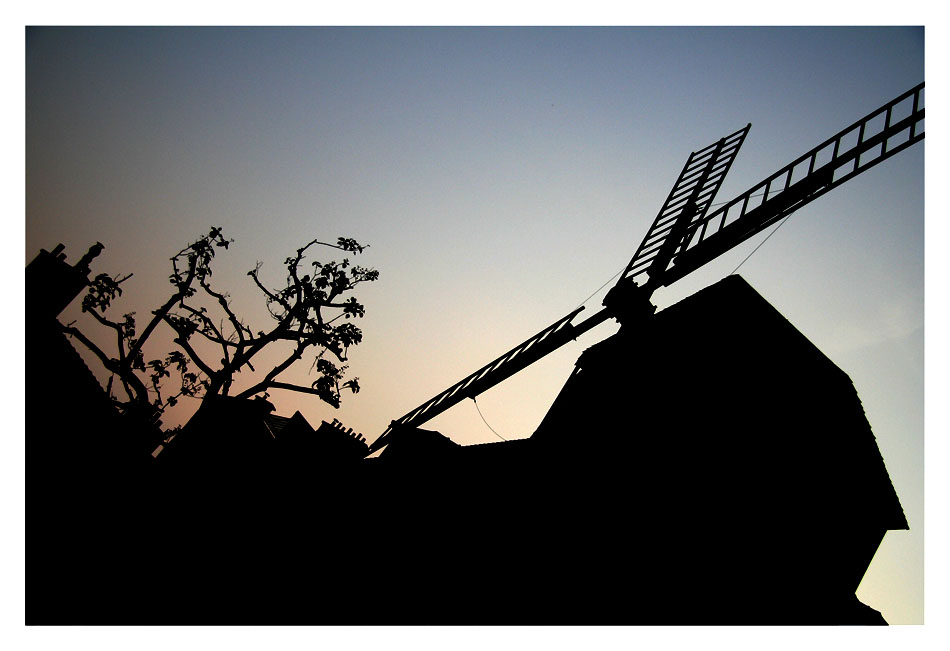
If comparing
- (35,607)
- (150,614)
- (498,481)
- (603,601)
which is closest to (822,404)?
(603,601)

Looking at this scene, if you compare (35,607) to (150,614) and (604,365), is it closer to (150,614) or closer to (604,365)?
(150,614)

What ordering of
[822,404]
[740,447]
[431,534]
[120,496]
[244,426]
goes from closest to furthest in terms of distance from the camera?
1. [740,447]
2. [822,404]
3. [431,534]
4. [120,496]
5. [244,426]

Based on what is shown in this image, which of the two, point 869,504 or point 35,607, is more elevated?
point 35,607

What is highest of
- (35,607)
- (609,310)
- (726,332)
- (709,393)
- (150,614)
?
(609,310)

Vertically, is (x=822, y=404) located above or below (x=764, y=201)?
below

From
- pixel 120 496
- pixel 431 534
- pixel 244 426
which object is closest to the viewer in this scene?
pixel 431 534

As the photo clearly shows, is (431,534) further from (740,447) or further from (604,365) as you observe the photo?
(740,447)

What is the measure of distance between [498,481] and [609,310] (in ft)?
13.4

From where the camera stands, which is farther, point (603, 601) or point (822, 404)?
point (822, 404)

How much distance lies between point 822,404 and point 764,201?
3.72 metres

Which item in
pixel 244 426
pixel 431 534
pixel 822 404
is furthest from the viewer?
pixel 244 426

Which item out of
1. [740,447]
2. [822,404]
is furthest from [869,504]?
[740,447]

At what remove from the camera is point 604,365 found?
9367mm

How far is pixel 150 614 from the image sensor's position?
1002 centimetres
